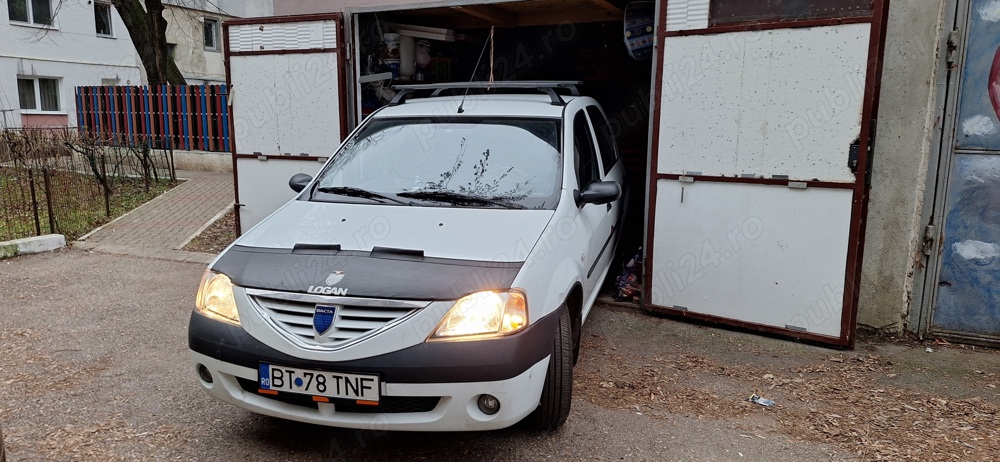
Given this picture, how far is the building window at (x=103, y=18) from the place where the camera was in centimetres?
2367

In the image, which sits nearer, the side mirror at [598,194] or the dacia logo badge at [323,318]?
the dacia logo badge at [323,318]

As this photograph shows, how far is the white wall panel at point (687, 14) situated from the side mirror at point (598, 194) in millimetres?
1930

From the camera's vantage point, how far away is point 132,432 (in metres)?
3.39

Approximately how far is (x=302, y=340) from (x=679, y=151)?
Result: 3508 millimetres

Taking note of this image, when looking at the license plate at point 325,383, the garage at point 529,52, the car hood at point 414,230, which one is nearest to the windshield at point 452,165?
the car hood at point 414,230

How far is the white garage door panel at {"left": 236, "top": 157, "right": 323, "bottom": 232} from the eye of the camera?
6613mm

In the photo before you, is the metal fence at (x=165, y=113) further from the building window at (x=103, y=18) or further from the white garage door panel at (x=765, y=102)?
the white garage door panel at (x=765, y=102)

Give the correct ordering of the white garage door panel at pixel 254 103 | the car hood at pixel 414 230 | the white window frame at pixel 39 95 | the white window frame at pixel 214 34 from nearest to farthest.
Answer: the car hood at pixel 414 230 → the white garage door panel at pixel 254 103 → the white window frame at pixel 39 95 → the white window frame at pixel 214 34

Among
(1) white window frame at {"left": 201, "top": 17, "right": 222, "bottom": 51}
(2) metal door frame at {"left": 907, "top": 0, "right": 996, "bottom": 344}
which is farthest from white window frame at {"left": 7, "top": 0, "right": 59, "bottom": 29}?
(2) metal door frame at {"left": 907, "top": 0, "right": 996, "bottom": 344}

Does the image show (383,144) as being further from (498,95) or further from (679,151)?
(679,151)

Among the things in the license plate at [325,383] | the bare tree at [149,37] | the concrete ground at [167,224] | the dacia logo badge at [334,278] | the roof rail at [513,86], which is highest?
the bare tree at [149,37]

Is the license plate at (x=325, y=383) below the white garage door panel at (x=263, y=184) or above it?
below

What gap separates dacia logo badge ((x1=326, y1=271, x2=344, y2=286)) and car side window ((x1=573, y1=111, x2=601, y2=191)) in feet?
5.62

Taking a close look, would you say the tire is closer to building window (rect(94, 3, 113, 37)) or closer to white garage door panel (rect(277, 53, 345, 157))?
white garage door panel (rect(277, 53, 345, 157))
